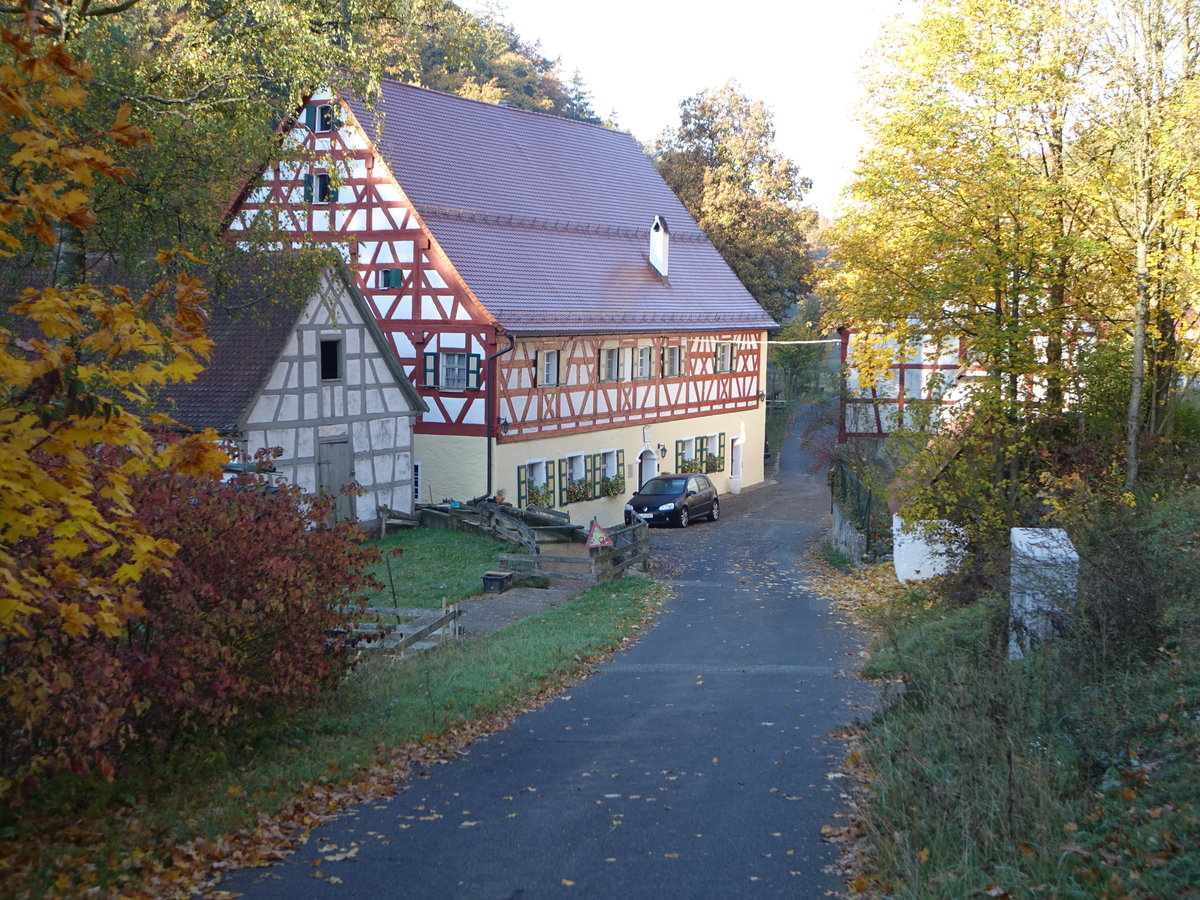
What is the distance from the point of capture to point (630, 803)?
8273 mm

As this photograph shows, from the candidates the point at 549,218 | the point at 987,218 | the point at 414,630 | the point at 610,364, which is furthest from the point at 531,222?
the point at 414,630

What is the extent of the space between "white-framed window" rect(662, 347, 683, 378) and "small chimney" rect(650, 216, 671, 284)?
2244mm

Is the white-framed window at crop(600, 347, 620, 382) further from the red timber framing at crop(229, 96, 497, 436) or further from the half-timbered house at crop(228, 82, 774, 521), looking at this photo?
the red timber framing at crop(229, 96, 497, 436)

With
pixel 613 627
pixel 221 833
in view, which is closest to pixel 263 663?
pixel 221 833

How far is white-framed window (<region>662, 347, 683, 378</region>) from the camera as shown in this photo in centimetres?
3728

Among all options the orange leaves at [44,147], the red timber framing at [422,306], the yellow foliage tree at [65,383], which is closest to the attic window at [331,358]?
the red timber framing at [422,306]

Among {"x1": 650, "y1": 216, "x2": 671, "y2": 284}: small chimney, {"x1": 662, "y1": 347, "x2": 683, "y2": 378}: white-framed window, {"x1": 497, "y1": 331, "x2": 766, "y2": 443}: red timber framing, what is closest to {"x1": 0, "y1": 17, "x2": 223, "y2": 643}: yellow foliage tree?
{"x1": 497, "y1": 331, "x2": 766, "y2": 443}: red timber framing

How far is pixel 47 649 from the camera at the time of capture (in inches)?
236

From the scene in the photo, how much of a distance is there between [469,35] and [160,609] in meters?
10.7

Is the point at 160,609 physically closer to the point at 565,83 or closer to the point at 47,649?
the point at 47,649

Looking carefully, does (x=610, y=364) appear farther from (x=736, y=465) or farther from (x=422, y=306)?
(x=736, y=465)

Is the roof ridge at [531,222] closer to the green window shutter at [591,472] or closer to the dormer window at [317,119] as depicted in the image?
the dormer window at [317,119]

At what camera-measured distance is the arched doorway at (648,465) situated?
3698 cm

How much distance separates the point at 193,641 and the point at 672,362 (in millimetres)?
30622
